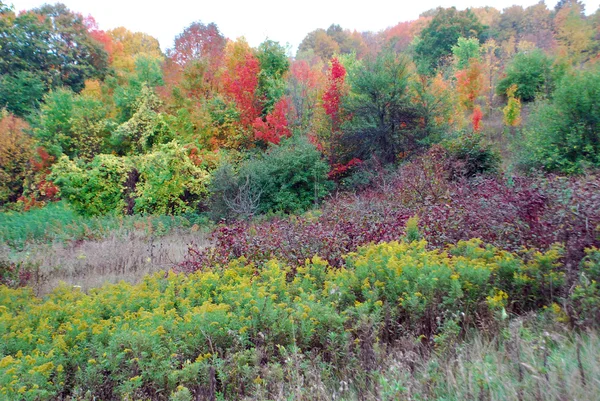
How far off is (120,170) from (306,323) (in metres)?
17.6

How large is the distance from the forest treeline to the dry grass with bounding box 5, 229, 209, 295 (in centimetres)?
Answer: 489

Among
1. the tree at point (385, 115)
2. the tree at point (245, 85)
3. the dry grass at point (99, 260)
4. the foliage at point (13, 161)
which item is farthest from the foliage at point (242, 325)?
the foliage at point (13, 161)

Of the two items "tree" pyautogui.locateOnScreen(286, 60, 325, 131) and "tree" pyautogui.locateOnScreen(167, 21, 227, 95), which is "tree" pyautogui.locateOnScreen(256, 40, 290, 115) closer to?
"tree" pyautogui.locateOnScreen(286, 60, 325, 131)

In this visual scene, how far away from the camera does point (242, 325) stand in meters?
3.80

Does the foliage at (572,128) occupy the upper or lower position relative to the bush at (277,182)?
upper

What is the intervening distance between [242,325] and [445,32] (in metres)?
46.6

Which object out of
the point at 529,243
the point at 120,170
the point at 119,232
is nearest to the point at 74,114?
the point at 120,170

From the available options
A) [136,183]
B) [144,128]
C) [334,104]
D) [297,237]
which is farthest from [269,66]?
[297,237]

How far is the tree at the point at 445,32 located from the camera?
1727 inches

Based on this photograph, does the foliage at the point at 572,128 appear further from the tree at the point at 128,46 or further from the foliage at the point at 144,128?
the tree at the point at 128,46

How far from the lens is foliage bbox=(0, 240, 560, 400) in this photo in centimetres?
330

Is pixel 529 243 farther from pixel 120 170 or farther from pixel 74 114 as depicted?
pixel 74 114

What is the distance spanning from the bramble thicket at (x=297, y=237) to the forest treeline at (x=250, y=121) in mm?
125

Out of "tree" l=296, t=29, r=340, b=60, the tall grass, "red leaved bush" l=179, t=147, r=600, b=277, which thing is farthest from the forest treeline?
"tree" l=296, t=29, r=340, b=60
